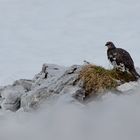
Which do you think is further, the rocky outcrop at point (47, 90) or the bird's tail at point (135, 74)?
the bird's tail at point (135, 74)

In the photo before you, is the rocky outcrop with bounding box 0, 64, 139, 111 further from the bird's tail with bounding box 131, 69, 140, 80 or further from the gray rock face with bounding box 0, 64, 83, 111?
the bird's tail with bounding box 131, 69, 140, 80

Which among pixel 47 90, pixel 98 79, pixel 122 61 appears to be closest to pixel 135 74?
pixel 122 61

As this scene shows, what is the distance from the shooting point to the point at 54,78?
59.3 ft

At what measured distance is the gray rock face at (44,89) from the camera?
665 inches

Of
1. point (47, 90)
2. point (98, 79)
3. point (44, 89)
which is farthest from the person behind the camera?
point (44, 89)

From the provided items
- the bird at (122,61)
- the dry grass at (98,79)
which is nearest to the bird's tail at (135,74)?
the bird at (122,61)

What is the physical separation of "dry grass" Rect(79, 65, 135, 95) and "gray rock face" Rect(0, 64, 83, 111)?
0.90ft

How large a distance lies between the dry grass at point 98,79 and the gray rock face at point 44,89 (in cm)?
27

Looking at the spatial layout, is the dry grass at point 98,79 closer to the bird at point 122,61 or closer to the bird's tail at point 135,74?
the bird's tail at point 135,74

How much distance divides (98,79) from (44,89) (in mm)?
1654

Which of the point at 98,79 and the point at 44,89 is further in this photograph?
the point at 44,89

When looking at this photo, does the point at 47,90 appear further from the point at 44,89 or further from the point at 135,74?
the point at 135,74

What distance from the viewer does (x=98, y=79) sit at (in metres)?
16.8

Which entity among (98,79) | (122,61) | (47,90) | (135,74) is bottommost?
(47,90)
